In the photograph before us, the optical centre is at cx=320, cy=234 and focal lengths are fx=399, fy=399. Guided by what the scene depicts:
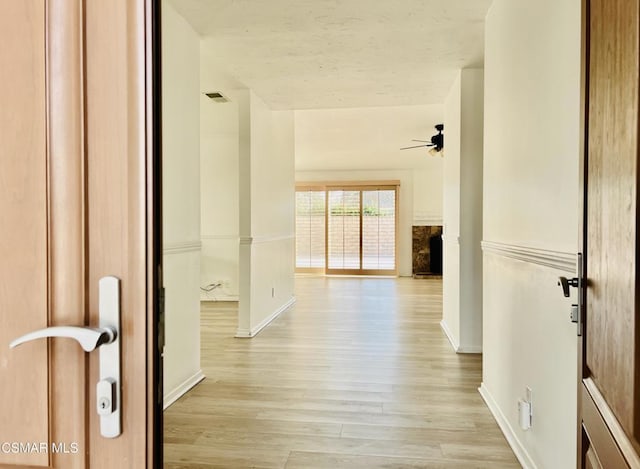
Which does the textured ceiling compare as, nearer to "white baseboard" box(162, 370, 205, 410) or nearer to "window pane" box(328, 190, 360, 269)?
"white baseboard" box(162, 370, 205, 410)

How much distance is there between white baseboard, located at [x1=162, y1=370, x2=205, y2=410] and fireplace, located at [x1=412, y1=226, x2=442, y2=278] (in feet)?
21.9

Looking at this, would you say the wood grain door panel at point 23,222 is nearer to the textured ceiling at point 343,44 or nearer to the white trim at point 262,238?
the textured ceiling at point 343,44

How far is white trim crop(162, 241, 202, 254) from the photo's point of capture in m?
2.47

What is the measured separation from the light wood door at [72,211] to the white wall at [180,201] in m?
1.90

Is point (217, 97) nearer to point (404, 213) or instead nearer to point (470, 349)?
point (470, 349)

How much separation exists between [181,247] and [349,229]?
674cm

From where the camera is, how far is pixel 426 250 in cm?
901

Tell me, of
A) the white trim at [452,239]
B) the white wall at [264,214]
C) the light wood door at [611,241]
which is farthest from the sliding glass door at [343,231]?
the light wood door at [611,241]

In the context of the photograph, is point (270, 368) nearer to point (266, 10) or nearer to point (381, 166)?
point (266, 10)

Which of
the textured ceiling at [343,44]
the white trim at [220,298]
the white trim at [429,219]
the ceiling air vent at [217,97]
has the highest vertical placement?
the ceiling air vent at [217,97]

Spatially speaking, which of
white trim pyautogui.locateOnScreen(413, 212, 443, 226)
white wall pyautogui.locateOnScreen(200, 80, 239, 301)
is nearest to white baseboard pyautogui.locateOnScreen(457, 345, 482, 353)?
white wall pyautogui.locateOnScreen(200, 80, 239, 301)

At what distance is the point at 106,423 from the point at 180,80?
2.46m

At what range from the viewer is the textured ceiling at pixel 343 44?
97.0 inches

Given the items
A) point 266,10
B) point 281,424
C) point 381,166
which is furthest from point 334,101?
point 381,166
